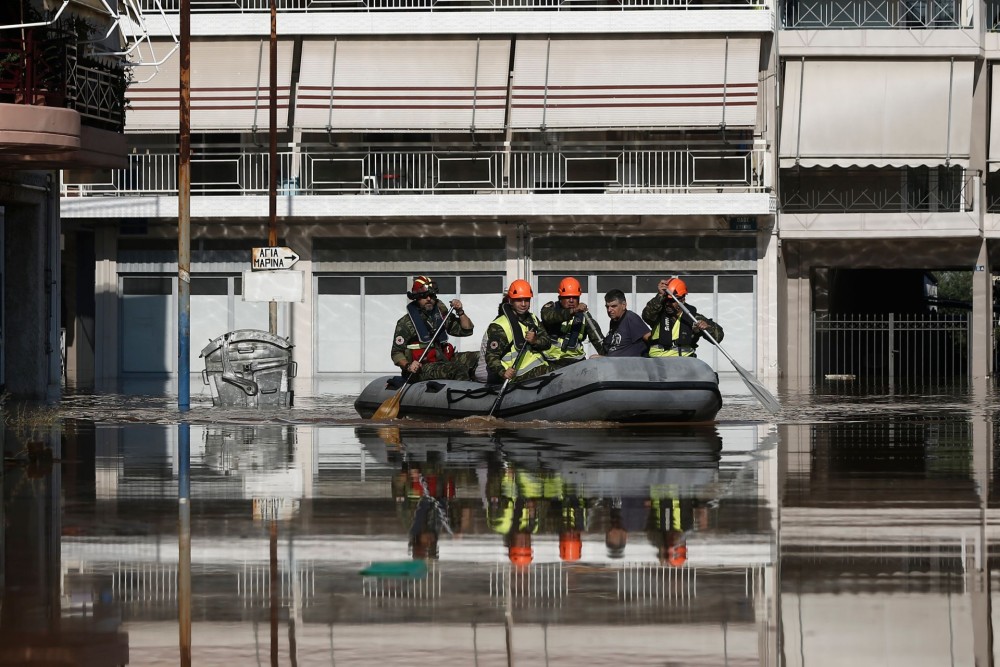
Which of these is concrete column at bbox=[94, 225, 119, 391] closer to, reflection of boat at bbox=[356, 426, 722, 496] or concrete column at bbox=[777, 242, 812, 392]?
concrete column at bbox=[777, 242, 812, 392]

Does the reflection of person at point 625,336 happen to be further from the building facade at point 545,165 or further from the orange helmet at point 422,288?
the building facade at point 545,165

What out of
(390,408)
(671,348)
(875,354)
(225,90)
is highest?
(225,90)

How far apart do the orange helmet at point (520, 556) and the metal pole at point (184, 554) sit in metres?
1.53

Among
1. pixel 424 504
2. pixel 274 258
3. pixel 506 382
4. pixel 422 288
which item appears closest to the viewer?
pixel 424 504

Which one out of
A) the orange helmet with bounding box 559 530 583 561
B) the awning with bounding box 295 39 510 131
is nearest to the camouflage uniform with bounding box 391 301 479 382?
the orange helmet with bounding box 559 530 583 561

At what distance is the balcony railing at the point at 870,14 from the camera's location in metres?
39.8

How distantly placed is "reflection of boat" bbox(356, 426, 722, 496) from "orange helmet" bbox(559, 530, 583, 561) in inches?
87.8

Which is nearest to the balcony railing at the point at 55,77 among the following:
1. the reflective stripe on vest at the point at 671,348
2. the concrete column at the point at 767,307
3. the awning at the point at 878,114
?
the reflective stripe on vest at the point at 671,348

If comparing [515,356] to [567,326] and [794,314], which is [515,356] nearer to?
[567,326]

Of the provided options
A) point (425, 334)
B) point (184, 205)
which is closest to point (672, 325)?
point (425, 334)

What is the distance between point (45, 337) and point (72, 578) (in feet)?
65.1

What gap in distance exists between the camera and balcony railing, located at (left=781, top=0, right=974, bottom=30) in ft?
131

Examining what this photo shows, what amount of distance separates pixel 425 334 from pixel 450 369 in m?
0.70

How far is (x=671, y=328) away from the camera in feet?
68.1
